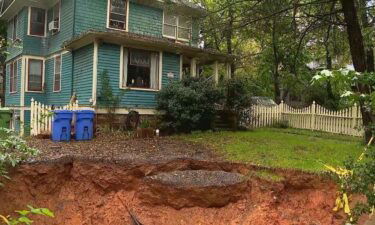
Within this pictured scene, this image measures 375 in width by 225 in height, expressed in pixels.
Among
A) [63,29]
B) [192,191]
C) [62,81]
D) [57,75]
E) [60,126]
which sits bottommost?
[192,191]

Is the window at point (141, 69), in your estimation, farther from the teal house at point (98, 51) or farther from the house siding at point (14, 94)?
the house siding at point (14, 94)

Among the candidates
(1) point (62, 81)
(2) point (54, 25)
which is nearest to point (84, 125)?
(1) point (62, 81)

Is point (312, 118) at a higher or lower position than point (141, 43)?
lower

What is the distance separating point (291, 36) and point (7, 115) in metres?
9.49

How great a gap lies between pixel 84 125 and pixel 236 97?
22.7 ft

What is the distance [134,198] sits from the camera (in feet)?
27.9

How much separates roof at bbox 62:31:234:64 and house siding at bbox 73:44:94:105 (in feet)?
1.05

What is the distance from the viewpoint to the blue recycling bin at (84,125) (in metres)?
12.8

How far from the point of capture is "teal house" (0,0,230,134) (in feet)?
50.6

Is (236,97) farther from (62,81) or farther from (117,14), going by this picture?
(62,81)

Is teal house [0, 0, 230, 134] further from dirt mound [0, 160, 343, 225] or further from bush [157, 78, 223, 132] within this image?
dirt mound [0, 160, 343, 225]

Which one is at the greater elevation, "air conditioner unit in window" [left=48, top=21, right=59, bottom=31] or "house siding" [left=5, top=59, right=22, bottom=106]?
"air conditioner unit in window" [left=48, top=21, right=59, bottom=31]

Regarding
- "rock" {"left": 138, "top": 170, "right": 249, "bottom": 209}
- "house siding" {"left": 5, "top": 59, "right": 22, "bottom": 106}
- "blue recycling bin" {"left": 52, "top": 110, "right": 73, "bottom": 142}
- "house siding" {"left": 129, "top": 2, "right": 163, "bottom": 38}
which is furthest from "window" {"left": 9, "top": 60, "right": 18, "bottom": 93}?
"rock" {"left": 138, "top": 170, "right": 249, "bottom": 209}

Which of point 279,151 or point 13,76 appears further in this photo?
point 13,76
